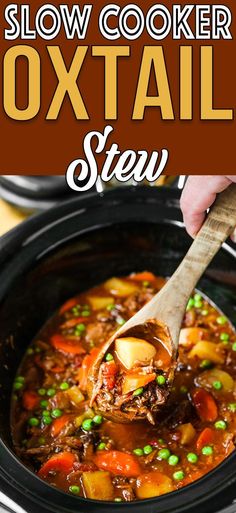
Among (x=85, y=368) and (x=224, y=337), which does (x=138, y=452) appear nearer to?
(x=85, y=368)

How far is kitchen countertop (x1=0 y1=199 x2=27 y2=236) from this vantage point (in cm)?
531

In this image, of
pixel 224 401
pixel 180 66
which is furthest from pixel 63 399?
pixel 180 66

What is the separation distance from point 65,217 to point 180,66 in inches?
46.9

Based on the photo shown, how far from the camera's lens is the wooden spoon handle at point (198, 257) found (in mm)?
3895

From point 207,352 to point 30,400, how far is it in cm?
99

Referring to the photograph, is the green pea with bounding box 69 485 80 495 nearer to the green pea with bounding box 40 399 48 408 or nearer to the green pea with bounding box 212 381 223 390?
the green pea with bounding box 40 399 48 408

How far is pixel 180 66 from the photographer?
3.98 meters

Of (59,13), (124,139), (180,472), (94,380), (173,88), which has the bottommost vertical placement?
(180,472)

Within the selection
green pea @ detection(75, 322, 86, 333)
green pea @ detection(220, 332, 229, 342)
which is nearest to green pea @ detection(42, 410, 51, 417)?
green pea @ detection(75, 322, 86, 333)

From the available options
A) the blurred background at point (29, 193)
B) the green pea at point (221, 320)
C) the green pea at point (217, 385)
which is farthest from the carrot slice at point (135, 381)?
the blurred background at point (29, 193)

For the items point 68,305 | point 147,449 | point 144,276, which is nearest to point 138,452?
point 147,449

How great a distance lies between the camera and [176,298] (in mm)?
3920

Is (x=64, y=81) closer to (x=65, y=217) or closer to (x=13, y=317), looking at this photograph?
(x=65, y=217)

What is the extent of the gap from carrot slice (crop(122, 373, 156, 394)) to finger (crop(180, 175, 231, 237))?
2.62 ft
